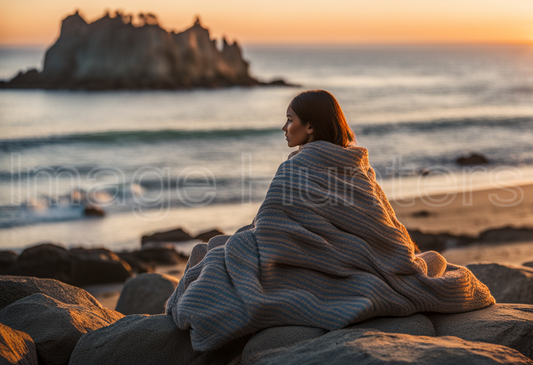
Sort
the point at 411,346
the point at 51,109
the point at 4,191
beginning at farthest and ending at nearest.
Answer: the point at 51,109, the point at 4,191, the point at 411,346

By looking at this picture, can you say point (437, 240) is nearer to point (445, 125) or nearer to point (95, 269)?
point (95, 269)

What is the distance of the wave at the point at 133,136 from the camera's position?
1997cm

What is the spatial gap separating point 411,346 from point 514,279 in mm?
2779

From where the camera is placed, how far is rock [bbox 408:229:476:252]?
7.38m

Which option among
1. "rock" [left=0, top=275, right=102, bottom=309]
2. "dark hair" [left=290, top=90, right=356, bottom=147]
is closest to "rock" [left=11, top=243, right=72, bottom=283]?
"rock" [left=0, top=275, right=102, bottom=309]

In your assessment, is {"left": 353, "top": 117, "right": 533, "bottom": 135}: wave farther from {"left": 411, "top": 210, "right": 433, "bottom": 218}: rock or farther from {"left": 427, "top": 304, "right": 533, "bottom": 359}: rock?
{"left": 427, "top": 304, "right": 533, "bottom": 359}: rock

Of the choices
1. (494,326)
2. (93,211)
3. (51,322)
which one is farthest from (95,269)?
(494,326)

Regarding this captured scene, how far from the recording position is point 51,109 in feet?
A: 102

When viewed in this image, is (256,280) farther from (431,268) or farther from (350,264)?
(431,268)

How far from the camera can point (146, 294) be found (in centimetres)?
462

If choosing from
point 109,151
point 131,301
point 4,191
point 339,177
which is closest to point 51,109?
point 109,151

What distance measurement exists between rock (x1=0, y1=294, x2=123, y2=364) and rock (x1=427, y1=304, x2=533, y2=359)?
1.98 m

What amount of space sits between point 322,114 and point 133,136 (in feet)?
65.5

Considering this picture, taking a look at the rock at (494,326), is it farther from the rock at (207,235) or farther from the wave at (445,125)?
the wave at (445,125)
